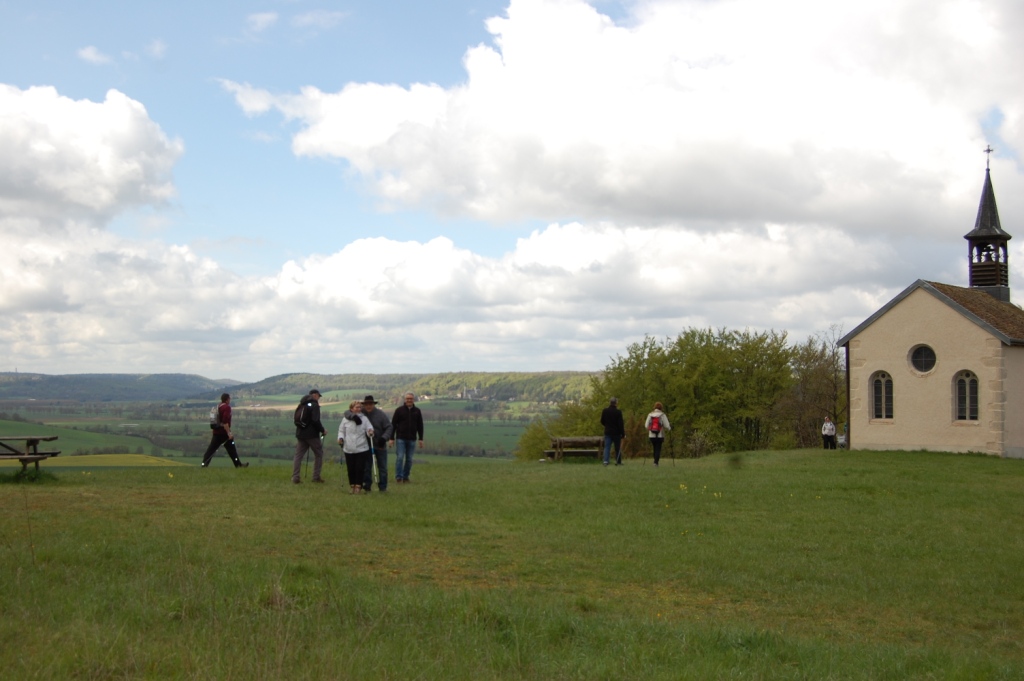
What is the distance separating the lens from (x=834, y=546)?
1352 cm

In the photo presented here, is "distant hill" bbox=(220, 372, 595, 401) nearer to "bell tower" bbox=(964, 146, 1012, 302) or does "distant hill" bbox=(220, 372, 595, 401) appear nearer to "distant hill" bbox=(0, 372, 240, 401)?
"distant hill" bbox=(0, 372, 240, 401)

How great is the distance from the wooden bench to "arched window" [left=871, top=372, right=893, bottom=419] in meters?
10.7

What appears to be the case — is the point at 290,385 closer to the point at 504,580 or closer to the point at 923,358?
the point at 923,358

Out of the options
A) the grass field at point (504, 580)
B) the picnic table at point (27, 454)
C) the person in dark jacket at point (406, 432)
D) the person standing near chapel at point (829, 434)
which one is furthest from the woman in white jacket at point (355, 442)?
the person standing near chapel at point (829, 434)

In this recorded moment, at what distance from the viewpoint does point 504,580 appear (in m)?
10.4

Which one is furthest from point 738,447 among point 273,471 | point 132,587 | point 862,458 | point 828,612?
point 132,587

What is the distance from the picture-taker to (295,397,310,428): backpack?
19.0 meters

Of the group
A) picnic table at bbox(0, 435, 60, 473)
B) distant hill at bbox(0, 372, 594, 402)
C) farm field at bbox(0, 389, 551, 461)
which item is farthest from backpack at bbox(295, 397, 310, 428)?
distant hill at bbox(0, 372, 594, 402)

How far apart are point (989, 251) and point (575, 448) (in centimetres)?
1978

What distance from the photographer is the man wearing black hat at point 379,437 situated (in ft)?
58.7

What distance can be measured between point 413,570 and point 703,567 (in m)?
3.81

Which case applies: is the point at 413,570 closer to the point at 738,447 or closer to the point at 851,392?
the point at 851,392

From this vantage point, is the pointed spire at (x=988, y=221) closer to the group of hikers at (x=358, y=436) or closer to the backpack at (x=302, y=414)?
the group of hikers at (x=358, y=436)

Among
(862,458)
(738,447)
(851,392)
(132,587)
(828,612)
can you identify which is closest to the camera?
(132,587)
